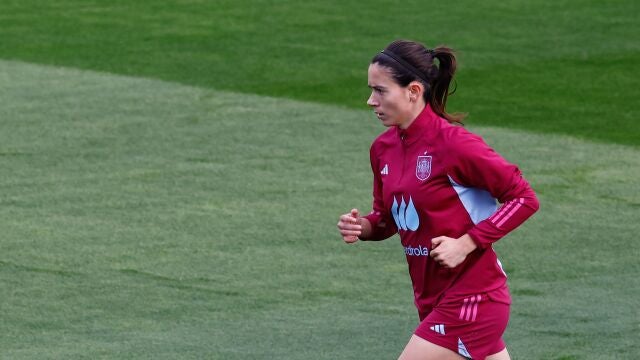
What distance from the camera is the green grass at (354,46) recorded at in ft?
52.3

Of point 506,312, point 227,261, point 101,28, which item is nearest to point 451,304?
point 506,312

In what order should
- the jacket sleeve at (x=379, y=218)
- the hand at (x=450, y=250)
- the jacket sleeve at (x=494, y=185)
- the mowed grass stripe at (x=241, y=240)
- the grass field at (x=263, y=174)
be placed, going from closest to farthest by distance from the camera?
the hand at (x=450, y=250), the jacket sleeve at (x=494, y=185), the jacket sleeve at (x=379, y=218), the mowed grass stripe at (x=241, y=240), the grass field at (x=263, y=174)

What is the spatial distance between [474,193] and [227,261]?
Result: 167 inches

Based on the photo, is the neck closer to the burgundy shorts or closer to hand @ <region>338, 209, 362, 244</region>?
hand @ <region>338, 209, 362, 244</region>

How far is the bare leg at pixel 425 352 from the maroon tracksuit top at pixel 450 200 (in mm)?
175

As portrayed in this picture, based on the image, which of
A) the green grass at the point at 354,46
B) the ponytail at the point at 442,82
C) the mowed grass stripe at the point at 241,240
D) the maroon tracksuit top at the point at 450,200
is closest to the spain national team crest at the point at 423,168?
the maroon tracksuit top at the point at 450,200

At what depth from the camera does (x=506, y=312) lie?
630 cm

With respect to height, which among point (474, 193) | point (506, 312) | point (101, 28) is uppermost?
point (474, 193)

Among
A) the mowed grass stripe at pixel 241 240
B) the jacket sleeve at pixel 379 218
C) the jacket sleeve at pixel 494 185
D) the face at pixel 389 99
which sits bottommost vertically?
the mowed grass stripe at pixel 241 240

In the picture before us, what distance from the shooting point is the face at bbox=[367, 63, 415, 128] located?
20.5 feet

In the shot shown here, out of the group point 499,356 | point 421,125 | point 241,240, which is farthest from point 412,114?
point 241,240

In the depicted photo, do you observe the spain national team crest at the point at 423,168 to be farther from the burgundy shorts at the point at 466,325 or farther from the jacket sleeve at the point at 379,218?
the burgundy shorts at the point at 466,325

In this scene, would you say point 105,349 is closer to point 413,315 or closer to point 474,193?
point 413,315

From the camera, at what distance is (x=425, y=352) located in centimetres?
620
